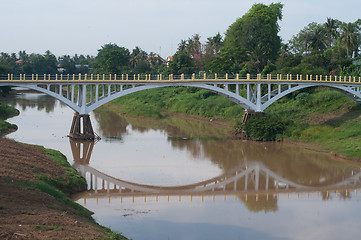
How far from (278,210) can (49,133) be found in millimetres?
27204

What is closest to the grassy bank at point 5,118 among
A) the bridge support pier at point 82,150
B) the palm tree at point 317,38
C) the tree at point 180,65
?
the bridge support pier at point 82,150

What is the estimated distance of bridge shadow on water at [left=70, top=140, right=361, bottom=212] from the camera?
25969 mm

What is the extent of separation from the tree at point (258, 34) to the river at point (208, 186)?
25.4 m

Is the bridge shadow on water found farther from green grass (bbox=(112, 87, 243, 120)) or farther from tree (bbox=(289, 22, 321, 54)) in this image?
tree (bbox=(289, 22, 321, 54))

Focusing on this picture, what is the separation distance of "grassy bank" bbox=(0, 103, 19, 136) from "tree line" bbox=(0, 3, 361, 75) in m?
7.45

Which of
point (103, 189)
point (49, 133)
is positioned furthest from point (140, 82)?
point (103, 189)

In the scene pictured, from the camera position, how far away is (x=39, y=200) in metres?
19.3

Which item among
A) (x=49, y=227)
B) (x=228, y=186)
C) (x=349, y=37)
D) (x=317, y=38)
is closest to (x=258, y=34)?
(x=349, y=37)

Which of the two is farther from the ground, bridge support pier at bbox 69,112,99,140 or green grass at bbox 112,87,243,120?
green grass at bbox 112,87,243,120

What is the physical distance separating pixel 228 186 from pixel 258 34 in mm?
48637

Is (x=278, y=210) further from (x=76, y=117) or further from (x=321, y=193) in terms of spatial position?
(x=76, y=117)

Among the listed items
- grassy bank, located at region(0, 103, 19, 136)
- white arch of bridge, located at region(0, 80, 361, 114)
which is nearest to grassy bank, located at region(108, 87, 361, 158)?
white arch of bridge, located at region(0, 80, 361, 114)

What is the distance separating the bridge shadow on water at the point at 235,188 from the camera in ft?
85.2

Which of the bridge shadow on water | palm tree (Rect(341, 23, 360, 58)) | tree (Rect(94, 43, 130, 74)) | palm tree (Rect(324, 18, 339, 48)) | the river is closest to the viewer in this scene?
the river
